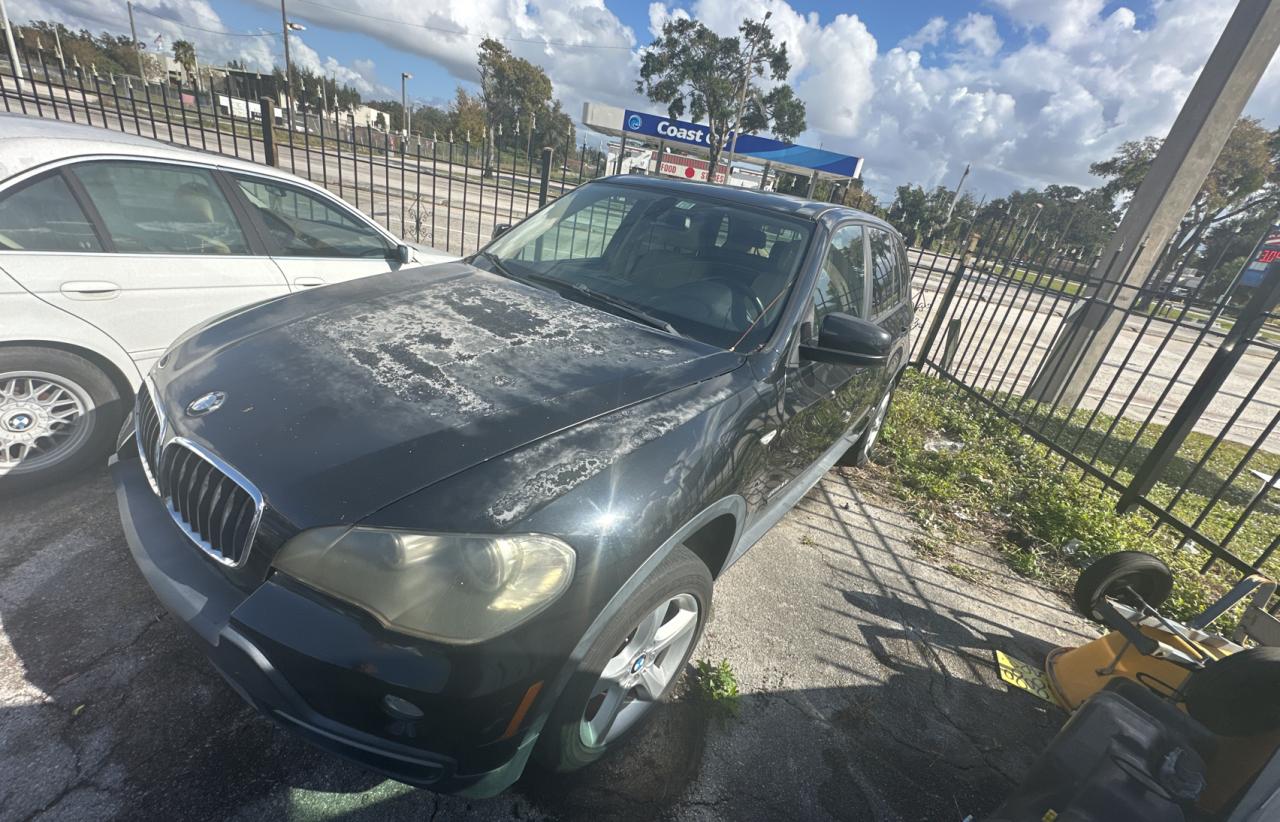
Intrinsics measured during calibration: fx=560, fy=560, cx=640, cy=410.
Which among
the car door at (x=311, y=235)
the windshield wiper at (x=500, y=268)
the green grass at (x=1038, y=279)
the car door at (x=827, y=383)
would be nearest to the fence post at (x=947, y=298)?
the green grass at (x=1038, y=279)

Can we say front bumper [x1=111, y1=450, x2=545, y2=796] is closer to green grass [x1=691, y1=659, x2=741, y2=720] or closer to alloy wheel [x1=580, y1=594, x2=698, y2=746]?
alloy wheel [x1=580, y1=594, x2=698, y2=746]

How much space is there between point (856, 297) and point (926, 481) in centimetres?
213

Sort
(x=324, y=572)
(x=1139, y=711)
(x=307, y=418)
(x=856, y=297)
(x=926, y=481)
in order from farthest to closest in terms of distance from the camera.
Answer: (x=926, y=481), (x=856, y=297), (x=1139, y=711), (x=307, y=418), (x=324, y=572)

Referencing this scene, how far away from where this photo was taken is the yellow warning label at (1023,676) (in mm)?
2713

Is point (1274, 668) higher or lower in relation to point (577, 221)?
lower

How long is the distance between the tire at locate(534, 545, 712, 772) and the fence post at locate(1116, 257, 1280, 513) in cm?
386

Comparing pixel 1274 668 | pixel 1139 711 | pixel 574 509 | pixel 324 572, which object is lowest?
pixel 1139 711

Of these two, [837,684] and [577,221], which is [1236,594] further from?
[577,221]

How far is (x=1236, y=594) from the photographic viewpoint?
2.43 m

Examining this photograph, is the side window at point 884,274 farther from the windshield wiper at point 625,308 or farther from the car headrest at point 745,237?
the windshield wiper at point 625,308

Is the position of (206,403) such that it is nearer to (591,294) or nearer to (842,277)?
(591,294)


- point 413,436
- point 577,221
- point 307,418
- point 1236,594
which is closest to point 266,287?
point 577,221

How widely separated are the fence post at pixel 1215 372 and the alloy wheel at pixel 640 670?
152 inches

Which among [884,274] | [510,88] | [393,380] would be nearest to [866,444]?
[884,274]
